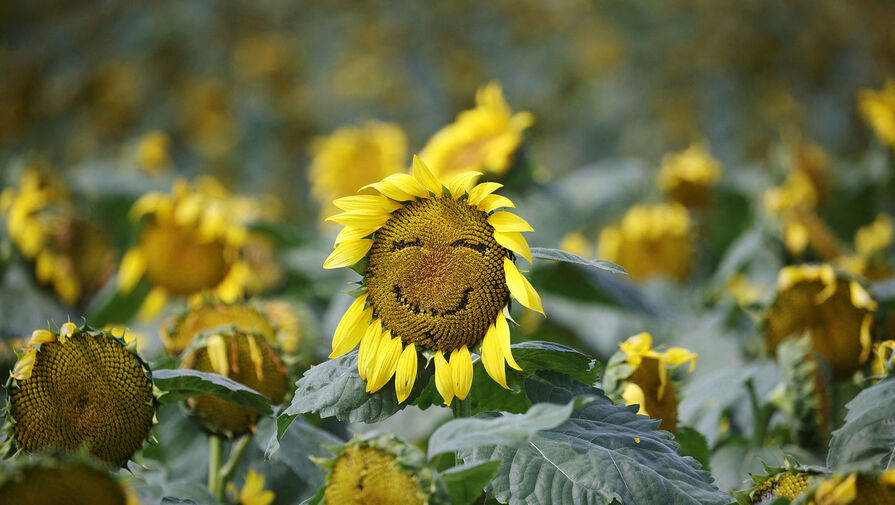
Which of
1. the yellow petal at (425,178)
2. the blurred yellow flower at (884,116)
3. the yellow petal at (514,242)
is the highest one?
the blurred yellow flower at (884,116)

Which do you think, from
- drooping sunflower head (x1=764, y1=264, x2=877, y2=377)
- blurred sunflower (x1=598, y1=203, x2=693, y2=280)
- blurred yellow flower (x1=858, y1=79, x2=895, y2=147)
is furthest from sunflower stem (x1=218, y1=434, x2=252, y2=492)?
blurred yellow flower (x1=858, y1=79, x2=895, y2=147)

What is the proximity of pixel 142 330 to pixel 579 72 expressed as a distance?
2.99 metres

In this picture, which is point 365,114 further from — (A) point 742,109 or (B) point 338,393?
(B) point 338,393

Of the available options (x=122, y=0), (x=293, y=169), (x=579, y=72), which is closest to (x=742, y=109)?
(x=579, y=72)

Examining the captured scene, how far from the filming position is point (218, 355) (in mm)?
845

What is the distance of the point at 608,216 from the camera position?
7.69 feet

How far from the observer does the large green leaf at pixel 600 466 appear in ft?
2.14

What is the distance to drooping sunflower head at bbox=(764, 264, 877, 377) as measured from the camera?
1.01 meters

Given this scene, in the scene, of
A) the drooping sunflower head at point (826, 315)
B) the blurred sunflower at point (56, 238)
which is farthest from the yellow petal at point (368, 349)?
the blurred sunflower at point (56, 238)

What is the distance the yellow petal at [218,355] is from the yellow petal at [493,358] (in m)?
0.33

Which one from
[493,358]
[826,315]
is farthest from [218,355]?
[826,315]

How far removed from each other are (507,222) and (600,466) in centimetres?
23

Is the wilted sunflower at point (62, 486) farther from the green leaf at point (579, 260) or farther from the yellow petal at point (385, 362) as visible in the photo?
the green leaf at point (579, 260)

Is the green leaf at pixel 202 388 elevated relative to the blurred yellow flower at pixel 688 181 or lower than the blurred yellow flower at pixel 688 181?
lower
